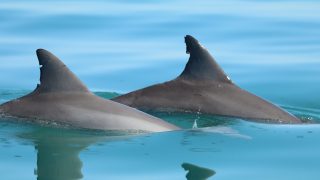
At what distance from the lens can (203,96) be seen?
1227 centimetres

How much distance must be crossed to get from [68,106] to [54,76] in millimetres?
432

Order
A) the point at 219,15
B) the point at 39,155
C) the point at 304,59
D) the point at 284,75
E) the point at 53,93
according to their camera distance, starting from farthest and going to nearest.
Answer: the point at 219,15
the point at 304,59
the point at 284,75
the point at 53,93
the point at 39,155

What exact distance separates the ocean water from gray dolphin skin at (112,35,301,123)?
0.80 feet

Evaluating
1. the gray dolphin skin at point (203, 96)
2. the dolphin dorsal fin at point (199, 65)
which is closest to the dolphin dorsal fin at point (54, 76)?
the gray dolphin skin at point (203, 96)

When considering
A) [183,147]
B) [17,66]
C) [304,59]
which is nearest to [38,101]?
[183,147]

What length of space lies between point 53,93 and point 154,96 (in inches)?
82.3

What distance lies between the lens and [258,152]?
9.62 meters

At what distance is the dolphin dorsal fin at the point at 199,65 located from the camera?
12.0m

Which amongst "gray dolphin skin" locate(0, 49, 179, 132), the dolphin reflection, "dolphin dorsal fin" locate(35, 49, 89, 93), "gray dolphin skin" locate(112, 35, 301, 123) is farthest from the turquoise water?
"gray dolphin skin" locate(112, 35, 301, 123)

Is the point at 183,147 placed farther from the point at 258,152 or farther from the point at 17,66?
the point at 17,66

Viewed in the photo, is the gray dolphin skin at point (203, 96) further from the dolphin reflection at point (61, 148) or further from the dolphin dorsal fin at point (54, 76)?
the dolphin reflection at point (61, 148)

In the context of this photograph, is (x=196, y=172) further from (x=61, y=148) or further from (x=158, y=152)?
(x=61, y=148)

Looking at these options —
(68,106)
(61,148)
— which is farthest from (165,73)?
(61,148)

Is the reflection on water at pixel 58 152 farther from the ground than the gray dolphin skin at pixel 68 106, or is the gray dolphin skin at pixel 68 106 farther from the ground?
the gray dolphin skin at pixel 68 106
